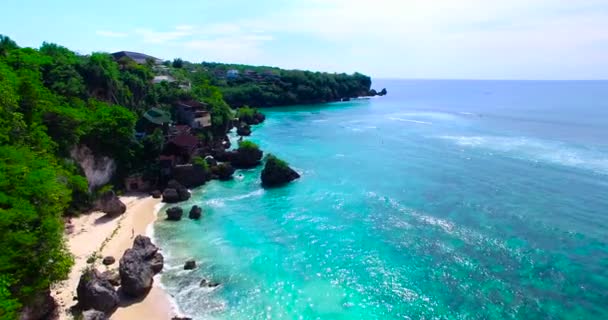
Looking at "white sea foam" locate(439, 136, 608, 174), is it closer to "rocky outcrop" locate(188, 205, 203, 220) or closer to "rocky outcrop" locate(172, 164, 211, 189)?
"rocky outcrop" locate(172, 164, 211, 189)

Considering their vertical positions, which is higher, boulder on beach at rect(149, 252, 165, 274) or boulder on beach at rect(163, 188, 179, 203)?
boulder on beach at rect(163, 188, 179, 203)

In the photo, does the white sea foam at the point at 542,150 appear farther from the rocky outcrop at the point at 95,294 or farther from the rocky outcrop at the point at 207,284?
the rocky outcrop at the point at 95,294

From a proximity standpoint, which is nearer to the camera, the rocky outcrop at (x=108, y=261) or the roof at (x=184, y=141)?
the rocky outcrop at (x=108, y=261)

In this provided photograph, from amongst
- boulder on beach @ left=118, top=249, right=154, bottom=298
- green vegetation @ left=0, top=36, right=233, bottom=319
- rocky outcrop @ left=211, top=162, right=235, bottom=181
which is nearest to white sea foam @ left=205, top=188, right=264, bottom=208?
rocky outcrop @ left=211, top=162, right=235, bottom=181

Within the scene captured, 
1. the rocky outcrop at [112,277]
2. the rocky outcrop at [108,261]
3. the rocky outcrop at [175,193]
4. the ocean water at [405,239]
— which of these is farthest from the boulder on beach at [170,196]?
the rocky outcrop at [112,277]

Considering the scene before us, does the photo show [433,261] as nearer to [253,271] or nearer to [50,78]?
[253,271]

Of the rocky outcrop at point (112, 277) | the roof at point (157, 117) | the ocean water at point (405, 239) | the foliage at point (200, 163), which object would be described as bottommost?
the ocean water at point (405, 239)

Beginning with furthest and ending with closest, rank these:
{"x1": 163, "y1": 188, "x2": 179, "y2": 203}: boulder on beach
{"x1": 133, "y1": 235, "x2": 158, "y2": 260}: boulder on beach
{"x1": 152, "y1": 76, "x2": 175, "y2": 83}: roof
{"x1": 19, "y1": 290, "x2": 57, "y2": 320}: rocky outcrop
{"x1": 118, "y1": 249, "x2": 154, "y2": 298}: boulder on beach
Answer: {"x1": 152, "y1": 76, "x2": 175, "y2": 83}: roof < {"x1": 163, "y1": 188, "x2": 179, "y2": 203}: boulder on beach < {"x1": 133, "y1": 235, "x2": 158, "y2": 260}: boulder on beach < {"x1": 118, "y1": 249, "x2": 154, "y2": 298}: boulder on beach < {"x1": 19, "y1": 290, "x2": 57, "y2": 320}: rocky outcrop

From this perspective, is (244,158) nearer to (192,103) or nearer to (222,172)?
(222,172)
